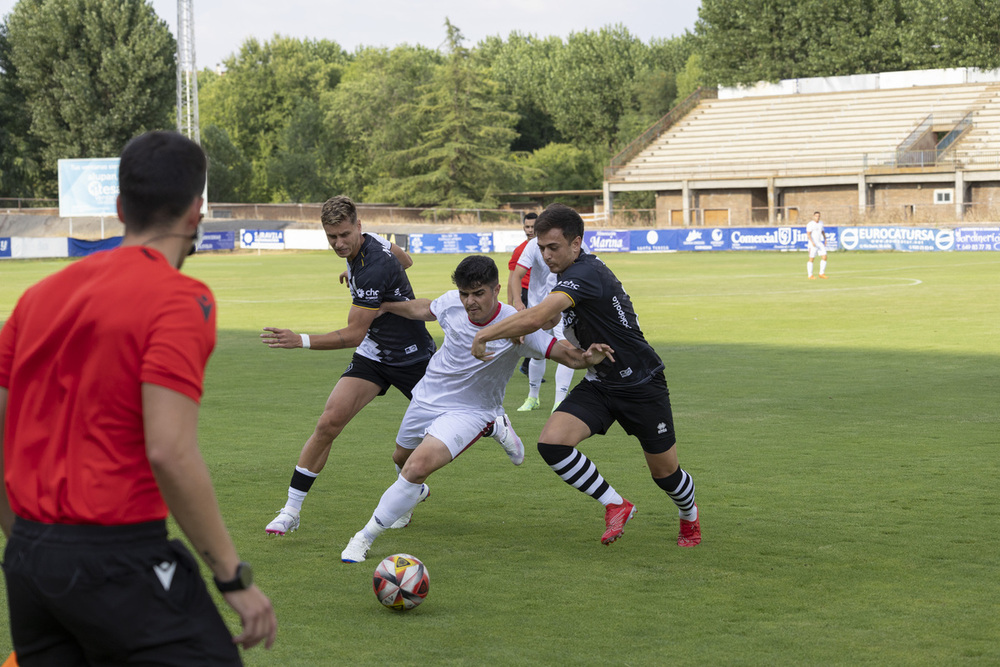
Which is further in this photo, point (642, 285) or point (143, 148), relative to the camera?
point (642, 285)

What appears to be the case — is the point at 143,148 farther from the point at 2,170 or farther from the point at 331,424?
the point at 2,170

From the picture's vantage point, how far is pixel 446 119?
82.6 metres

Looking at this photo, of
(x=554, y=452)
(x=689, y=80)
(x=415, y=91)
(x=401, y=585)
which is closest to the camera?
(x=401, y=585)

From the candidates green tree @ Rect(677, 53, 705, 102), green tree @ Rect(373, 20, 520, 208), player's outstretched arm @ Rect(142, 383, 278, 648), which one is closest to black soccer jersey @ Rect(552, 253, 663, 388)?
player's outstretched arm @ Rect(142, 383, 278, 648)

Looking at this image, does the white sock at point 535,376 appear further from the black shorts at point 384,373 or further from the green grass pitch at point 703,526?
the black shorts at point 384,373

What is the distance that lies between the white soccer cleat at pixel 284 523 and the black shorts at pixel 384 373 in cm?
105

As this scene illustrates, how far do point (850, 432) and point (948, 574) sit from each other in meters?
4.69

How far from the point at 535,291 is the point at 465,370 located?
5.58 meters

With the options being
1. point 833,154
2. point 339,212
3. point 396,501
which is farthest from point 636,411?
point 833,154

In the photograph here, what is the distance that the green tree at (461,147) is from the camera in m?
80.8

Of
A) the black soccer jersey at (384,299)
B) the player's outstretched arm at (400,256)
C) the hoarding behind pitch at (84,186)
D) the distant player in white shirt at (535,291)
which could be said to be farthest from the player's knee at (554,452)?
the hoarding behind pitch at (84,186)

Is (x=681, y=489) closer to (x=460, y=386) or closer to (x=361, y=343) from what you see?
(x=460, y=386)

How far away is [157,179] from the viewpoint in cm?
283

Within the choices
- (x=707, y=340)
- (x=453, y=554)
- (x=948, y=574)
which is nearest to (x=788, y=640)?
(x=948, y=574)
